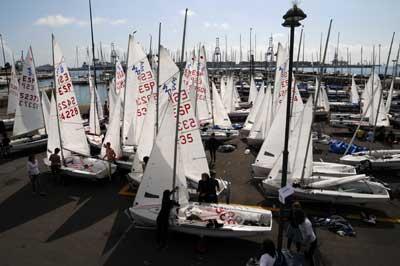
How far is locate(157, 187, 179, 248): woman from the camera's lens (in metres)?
7.63

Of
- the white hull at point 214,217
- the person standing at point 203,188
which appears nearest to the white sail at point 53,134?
the white hull at point 214,217

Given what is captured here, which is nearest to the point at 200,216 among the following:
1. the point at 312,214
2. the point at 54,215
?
the point at 312,214

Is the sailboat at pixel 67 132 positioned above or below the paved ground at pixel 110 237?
above

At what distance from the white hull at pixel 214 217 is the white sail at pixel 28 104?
37.6 ft

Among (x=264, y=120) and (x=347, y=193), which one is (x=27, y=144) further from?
(x=347, y=193)

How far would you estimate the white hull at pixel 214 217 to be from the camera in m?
7.78

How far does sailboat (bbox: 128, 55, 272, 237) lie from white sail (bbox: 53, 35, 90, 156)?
604cm

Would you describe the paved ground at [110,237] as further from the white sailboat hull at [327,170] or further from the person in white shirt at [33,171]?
the white sailboat hull at [327,170]

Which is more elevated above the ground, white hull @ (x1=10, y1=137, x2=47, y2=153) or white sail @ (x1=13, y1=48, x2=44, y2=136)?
white sail @ (x1=13, y1=48, x2=44, y2=136)

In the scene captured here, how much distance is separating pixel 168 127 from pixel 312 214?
5408mm

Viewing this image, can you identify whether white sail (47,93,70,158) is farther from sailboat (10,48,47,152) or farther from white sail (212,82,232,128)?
white sail (212,82,232,128)

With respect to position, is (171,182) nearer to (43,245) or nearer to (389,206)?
(43,245)

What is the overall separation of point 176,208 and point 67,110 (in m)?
7.49

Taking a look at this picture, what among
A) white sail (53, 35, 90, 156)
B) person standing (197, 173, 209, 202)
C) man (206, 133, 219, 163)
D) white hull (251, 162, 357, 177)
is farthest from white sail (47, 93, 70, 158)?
white hull (251, 162, 357, 177)
